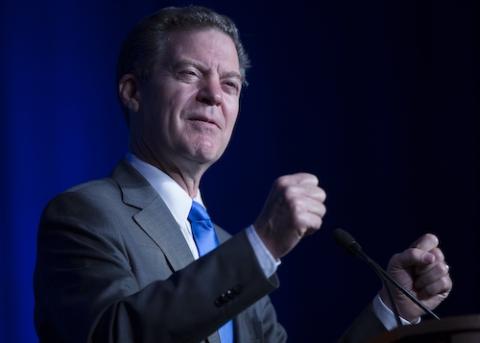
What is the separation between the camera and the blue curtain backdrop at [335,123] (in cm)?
305

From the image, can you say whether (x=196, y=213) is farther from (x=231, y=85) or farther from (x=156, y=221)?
(x=231, y=85)

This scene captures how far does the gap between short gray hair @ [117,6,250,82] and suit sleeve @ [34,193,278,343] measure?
538mm

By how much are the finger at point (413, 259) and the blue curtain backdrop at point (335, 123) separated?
1091 mm

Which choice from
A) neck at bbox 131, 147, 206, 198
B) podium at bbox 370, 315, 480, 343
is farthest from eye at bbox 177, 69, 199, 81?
podium at bbox 370, 315, 480, 343

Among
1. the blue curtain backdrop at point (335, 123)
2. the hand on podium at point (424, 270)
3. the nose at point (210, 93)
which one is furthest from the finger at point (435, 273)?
the blue curtain backdrop at point (335, 123)

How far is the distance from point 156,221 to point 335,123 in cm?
137

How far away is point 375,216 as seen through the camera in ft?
10.5

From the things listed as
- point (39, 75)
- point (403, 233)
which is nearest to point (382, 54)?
point (403, 233)

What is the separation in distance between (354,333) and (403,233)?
103 cm

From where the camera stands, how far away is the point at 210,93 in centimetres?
223

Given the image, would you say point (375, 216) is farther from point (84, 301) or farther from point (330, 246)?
point (84, 301)


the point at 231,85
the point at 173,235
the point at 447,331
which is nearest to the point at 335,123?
the point at 231,85

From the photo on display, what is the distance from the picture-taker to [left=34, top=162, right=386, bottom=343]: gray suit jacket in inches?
62.6

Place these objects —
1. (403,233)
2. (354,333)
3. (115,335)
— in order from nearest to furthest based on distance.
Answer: (115,335)
(354,333)
(403,233)
